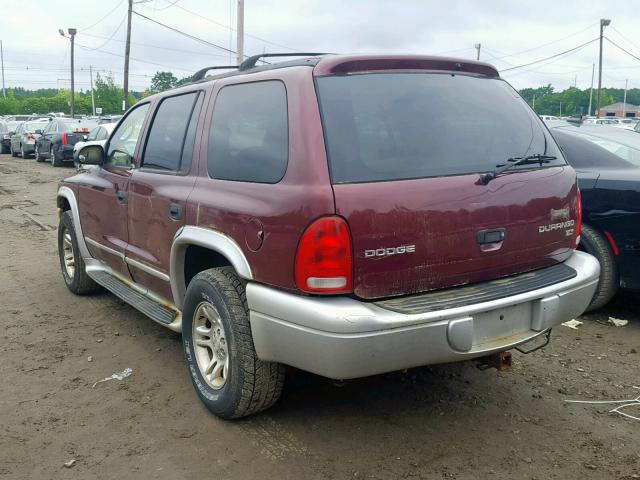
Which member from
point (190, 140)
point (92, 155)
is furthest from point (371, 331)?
point (92, 155)

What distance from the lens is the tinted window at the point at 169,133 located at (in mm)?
3951

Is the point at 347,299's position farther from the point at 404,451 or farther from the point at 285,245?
the point at 404,451

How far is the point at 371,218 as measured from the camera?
9.09 feet

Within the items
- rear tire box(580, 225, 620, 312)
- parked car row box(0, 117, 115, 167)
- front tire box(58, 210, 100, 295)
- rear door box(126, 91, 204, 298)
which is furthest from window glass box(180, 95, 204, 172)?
parked car row box(0, 117, 115, 167)

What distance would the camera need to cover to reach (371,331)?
2.67 m

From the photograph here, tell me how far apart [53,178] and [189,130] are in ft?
50.4

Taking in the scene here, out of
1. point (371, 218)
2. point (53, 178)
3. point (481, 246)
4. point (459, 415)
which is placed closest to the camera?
point (371, 218)

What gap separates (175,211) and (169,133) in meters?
0.70

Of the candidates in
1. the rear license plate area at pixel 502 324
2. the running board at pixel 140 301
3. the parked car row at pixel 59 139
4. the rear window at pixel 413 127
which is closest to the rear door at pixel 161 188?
the running board at pixel 140 301

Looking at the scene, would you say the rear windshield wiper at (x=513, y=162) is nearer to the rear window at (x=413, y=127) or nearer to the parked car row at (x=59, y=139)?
the rear window at (x=413, y=127)

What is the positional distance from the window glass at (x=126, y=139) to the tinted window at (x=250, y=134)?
121cm

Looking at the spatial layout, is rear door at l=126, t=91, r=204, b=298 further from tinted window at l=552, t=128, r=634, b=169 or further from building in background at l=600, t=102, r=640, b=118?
building in background at l=600, t=102, r=640, b=118

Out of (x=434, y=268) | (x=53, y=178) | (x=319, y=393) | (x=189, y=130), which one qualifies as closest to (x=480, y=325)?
(x=434, y=268)

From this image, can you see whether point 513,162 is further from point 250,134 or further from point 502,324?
point 250,134
